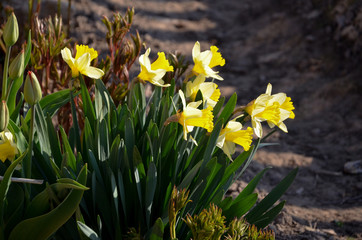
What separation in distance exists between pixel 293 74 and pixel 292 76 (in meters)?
0.04

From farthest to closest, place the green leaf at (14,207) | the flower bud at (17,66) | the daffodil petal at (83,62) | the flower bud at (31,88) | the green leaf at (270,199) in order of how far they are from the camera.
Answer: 1. the green leaf at (270,199)
2. the daffodil petal at (83,62)
3. the green leaf at (14,207)
4. the flower bud at (17,66)
5. the flower bud at (31,88)

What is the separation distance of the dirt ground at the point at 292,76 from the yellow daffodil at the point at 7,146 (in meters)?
1.37

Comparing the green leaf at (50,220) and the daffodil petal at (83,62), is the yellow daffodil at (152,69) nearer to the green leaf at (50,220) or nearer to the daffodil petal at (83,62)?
the daffodil petal at (83,62)

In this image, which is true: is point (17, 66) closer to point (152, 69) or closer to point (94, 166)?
point (94, 166)

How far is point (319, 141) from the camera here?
330 cm

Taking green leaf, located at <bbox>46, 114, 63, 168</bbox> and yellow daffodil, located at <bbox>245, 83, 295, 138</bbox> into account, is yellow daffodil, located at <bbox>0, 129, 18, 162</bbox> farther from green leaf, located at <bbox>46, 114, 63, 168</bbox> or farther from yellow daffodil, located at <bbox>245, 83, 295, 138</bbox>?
yellow daffodil, located at <bbox>245, 83, 295, 138</bbox>

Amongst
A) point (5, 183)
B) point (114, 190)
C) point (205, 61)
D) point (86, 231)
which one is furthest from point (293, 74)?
point (5, 183)

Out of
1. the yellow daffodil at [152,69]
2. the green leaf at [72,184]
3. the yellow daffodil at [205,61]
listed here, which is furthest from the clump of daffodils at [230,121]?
the green leaf at [72,184]

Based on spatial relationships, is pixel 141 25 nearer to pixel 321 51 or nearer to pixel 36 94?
pixel 321 51

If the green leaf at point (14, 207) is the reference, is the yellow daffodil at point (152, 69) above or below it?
above

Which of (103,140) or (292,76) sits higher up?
(103,140)

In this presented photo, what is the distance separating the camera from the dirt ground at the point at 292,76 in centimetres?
257

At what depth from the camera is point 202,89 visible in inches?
63.7

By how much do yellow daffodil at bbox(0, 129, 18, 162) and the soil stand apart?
1.40 m
